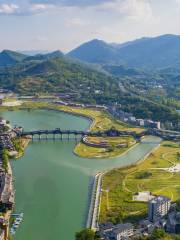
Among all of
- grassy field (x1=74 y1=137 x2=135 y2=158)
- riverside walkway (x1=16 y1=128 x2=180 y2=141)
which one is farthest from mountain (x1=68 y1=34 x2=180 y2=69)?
grassy field (x1=74 y1=137 x2=135 y2=158)

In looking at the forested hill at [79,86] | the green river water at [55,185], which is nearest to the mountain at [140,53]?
the forested hill at [79,86]

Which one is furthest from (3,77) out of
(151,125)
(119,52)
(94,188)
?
(119,52)

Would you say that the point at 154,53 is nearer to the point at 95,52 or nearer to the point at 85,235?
the point at 95,52

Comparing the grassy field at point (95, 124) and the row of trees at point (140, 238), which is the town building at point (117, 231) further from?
the grassy field at point (95, 124)

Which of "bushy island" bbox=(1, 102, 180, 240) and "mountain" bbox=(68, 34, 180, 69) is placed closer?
"bushy island" bbox=(1, 102, 180, 240)

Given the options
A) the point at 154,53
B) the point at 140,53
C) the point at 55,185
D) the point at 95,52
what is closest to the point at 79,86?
the point at 55,185

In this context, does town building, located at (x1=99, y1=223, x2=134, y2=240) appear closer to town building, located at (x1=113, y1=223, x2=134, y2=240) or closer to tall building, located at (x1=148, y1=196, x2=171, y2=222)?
town building, located at (x1=113, y1=223, x2=134, y2=240)
